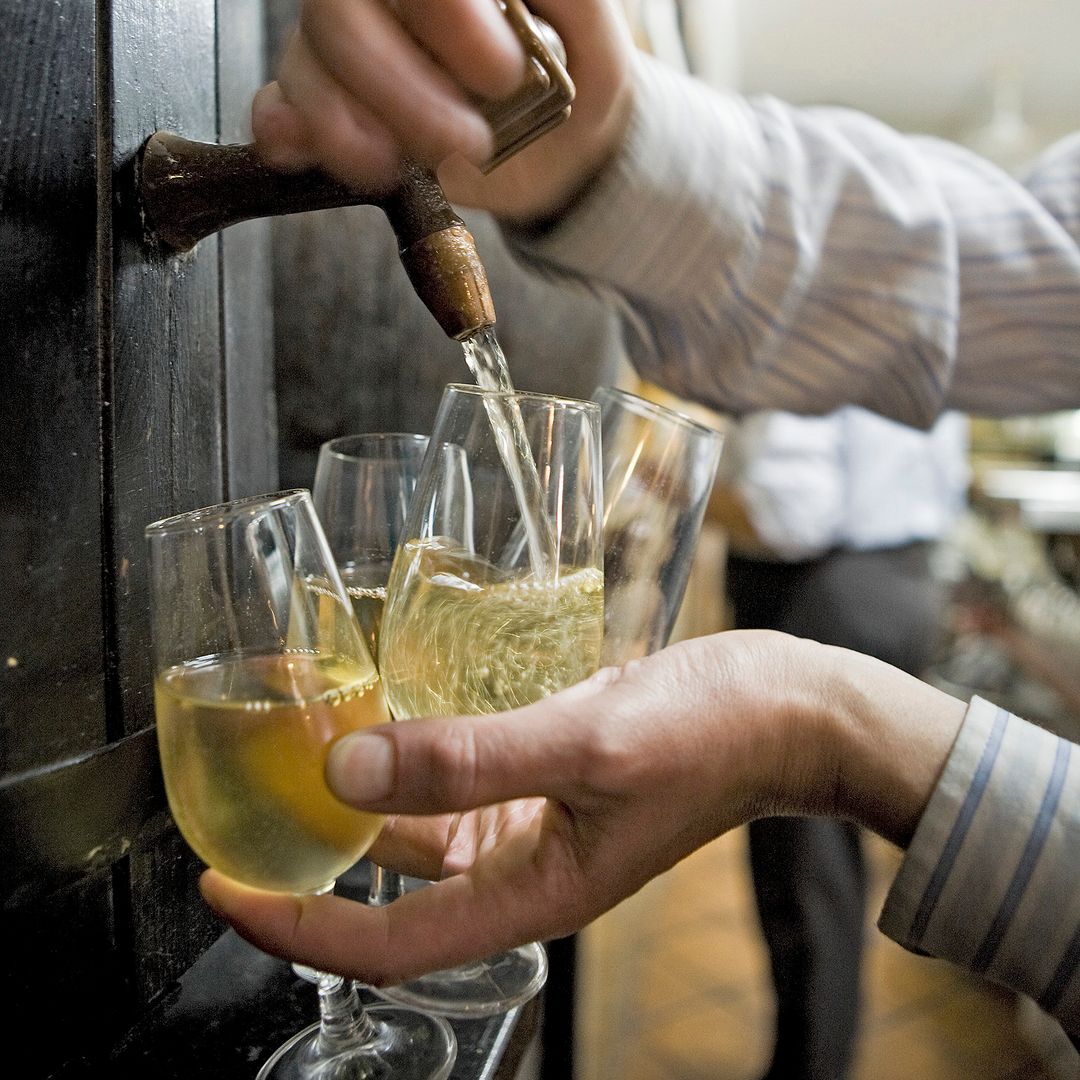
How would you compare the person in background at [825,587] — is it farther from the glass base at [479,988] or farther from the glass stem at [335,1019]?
the glass stem at [335,1019]

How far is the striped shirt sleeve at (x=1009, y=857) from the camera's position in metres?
0.60

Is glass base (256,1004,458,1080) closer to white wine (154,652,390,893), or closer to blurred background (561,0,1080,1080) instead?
white wine (154,652,390,893)

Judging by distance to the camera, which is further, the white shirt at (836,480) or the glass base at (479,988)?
the white shirt at (836,480)

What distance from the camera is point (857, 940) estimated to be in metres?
1.97

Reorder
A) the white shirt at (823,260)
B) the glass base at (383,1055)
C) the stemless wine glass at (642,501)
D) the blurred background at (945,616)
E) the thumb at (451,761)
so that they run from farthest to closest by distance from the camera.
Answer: the blurred background at (945,616), the white shirt at (823,260), the stemless wine glass at (642,501), the glass base at (383,1055), the thumb at (451,761)

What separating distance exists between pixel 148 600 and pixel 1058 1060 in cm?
210

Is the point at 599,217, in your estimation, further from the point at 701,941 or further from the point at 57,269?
the point at 701,941

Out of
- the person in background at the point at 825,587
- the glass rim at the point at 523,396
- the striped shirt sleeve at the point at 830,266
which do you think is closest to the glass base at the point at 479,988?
the glass rim at the point at 523,396

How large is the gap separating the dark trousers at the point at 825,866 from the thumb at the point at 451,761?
5.12 ft

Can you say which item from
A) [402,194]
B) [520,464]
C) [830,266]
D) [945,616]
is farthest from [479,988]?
[945,616]

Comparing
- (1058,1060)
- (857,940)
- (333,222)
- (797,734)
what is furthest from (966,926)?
(1058,1060)

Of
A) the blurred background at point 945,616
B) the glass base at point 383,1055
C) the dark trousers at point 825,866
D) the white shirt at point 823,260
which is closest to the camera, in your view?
the glass base at point 383,1055

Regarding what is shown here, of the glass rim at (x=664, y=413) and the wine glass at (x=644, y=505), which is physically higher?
the glass rim at (x=664, y=413)

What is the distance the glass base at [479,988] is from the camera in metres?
0.66
